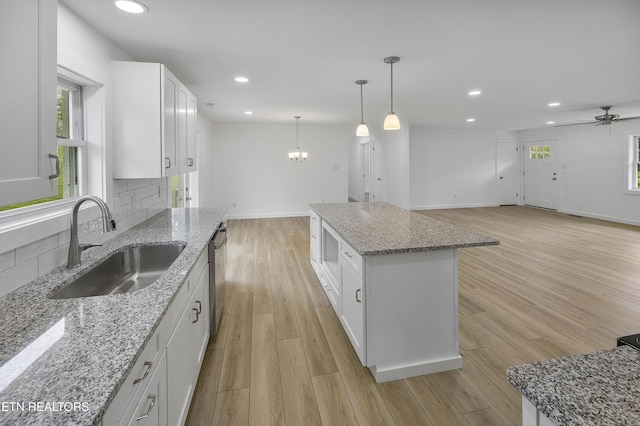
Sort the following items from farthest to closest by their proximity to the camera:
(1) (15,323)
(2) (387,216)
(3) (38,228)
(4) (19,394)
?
(2) (387,216) → (3) (38,228) → (1) (15,323) → (4) (19,394)

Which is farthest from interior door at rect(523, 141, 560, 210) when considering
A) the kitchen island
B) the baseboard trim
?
the baseboard trim

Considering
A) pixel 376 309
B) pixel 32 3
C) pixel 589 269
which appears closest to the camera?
pixel 32 3

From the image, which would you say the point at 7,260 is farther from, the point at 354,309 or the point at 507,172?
the point at 507,172

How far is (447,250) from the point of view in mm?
2068

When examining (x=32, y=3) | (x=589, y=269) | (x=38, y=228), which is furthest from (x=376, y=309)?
(x=589, y=269)

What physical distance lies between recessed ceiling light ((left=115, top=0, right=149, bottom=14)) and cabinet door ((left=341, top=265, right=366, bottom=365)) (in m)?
2.23

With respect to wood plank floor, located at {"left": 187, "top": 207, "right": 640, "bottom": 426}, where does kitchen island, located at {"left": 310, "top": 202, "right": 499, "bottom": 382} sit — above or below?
above

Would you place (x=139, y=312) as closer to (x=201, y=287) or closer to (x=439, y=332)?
(x=201, y=287)

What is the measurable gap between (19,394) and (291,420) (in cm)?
133

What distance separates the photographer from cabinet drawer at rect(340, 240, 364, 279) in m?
2.04

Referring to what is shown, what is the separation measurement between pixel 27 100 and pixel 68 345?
2.32ft

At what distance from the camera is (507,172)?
9.89 meters

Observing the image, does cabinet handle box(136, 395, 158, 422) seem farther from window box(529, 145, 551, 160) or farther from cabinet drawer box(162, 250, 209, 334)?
window box(529, 145, 551, 160)

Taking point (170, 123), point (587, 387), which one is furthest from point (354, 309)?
point (170, 123)
